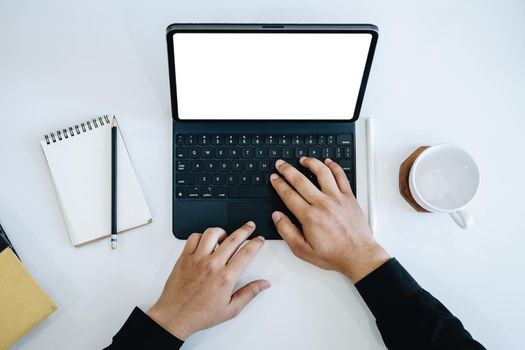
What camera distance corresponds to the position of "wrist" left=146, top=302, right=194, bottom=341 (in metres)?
0.66

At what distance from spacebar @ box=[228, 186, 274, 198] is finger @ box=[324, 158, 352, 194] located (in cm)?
11

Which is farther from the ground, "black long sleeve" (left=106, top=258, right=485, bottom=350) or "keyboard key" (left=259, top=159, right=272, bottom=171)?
"keyboard key" (left=259, top=159, right=272, bottom=171)

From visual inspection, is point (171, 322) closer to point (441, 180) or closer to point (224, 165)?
point (224, 165)

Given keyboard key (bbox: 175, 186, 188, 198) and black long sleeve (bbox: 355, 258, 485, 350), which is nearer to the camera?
black long sleeve (bbox: 355, 258, 485, 350)

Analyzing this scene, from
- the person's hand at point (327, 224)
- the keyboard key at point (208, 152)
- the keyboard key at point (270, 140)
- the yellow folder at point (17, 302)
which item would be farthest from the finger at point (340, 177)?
the yellow folder at point (17, 302)

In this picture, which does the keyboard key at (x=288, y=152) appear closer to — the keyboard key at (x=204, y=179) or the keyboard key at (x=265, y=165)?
the keyboard key at (x=265, y=165)

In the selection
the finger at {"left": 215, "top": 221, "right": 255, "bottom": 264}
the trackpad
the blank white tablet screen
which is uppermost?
the blank white tablet screen

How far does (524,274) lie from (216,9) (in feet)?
→ 2.43

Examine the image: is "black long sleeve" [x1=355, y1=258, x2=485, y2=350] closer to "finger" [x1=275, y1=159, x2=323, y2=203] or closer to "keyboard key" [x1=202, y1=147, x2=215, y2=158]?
"finger" [x1=275, y1=159, x2=323, y2=203]

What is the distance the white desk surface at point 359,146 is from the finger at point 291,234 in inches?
1.4

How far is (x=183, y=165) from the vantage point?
28.7 inches

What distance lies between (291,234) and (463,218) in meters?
0.29

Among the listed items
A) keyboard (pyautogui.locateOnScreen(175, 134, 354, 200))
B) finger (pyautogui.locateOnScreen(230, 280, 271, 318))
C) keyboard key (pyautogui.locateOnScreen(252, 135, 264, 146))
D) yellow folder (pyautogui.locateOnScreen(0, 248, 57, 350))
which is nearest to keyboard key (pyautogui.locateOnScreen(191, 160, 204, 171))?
keyboard (pyautogui.locateOnScreen(175, 134, 354, 200))

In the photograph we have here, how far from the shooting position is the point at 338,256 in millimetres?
687
